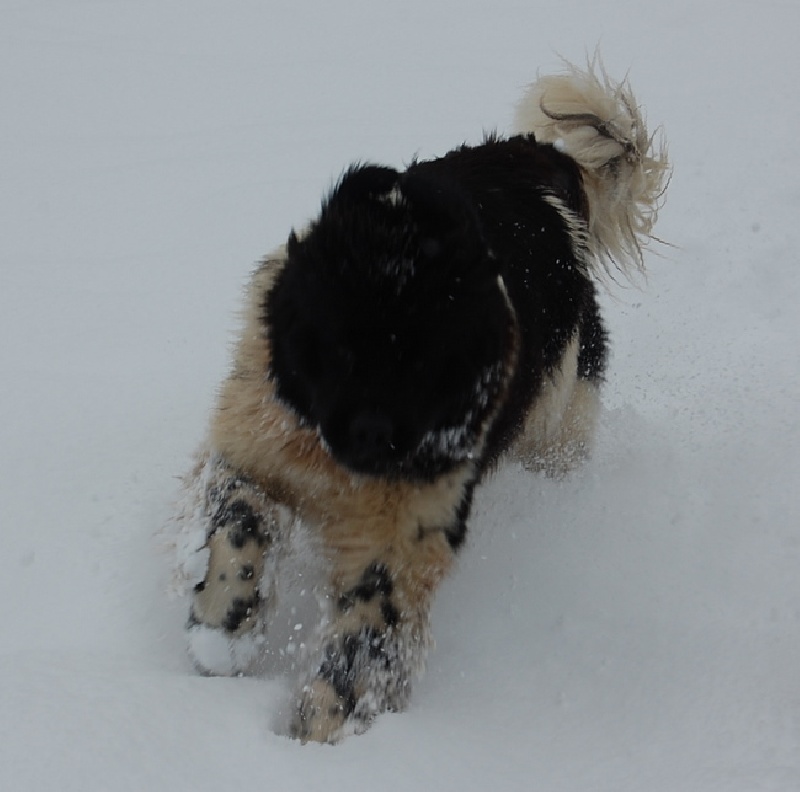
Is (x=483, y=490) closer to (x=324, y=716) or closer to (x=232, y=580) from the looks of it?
(x=232, y=580)

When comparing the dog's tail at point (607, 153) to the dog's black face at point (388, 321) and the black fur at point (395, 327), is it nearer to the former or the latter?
the black fur at point (395, 327)

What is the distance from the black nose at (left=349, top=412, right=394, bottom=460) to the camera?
2.74m

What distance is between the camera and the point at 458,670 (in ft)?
10.9

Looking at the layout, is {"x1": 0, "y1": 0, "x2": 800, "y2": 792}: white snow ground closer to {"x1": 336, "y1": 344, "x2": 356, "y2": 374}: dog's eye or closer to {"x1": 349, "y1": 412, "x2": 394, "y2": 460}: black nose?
{"x1": 349, "y1": 412, "x2": 394, "y2": 460}: black nose

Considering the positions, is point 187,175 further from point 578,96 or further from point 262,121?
point 578,96

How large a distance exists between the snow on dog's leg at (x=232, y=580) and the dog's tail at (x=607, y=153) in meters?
2.26

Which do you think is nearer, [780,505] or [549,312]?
[549,312]

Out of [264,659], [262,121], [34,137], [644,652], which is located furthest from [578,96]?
[34,137]

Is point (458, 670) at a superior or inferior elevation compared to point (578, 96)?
inferior

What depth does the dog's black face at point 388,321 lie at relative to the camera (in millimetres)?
2660

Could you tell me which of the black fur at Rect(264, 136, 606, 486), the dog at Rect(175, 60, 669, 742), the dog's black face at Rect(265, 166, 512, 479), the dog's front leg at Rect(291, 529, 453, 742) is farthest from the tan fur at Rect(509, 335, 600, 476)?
the dog's black face at Rect(265, 166, 512, 479)

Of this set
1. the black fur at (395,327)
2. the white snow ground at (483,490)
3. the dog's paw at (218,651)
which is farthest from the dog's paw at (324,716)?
the black fur at (395,327)

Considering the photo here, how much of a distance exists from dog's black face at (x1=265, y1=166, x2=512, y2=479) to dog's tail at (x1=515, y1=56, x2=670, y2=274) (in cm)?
189

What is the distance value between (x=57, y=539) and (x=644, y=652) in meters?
2.32
